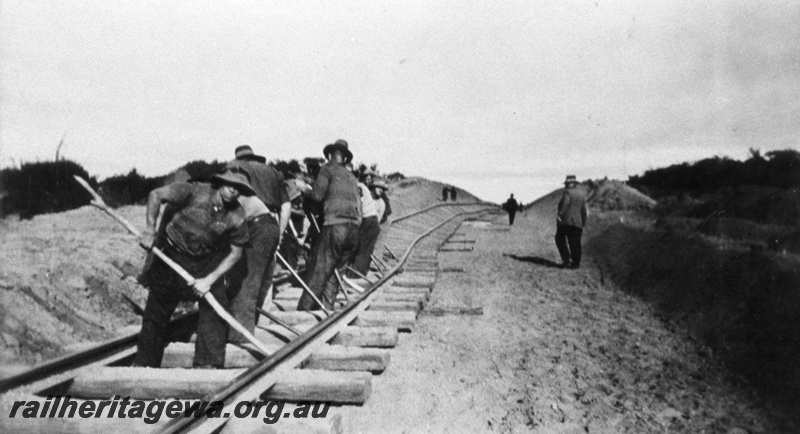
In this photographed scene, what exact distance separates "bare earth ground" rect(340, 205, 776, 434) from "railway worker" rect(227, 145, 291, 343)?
130 cm

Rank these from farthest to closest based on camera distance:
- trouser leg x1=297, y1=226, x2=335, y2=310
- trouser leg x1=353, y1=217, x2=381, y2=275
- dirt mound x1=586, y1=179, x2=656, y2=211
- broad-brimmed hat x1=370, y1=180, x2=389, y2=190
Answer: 1. dirt mound x1=586, y1=179, x2=656, y2=211
2. broad-brimmed hat x1=370, y1=180, x2=389, y2=190
3. trouser leg x1=353, y1=217, x2=381, y2=275
4. trouser leg x1=297, y1=226, x2=335, y2=310

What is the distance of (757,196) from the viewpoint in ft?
44.4

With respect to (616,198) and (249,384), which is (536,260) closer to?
(249,384)

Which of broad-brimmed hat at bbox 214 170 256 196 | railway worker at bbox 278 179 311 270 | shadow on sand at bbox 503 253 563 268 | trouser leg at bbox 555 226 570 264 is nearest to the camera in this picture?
broad-brimmed hat at bbox 214 170 256 196

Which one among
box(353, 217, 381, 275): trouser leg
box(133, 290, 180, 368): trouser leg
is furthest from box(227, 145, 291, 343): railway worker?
box(353, 217, 381, 275): trouser leg

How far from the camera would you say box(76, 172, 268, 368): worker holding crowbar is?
3.97m

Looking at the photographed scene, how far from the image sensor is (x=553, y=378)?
4.28 meters

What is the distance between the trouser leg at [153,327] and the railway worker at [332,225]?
6.23ft

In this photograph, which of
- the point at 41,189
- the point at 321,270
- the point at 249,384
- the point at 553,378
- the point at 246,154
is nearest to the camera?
the point at 249,384

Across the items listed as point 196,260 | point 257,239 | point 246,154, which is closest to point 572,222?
point 246,154

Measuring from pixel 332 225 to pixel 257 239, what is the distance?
1.23 m

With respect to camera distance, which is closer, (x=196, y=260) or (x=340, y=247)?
(x=196, y=260)

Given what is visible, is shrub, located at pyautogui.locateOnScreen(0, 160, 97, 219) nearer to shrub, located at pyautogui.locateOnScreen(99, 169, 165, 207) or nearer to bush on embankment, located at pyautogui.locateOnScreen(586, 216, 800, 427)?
shrub, located at pyautogui.locateOnScreen(99, 169, 165, 207)

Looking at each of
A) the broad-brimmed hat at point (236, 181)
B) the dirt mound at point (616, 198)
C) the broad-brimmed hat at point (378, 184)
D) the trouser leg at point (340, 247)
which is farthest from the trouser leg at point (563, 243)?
the dirt mound at point (616, 198)
